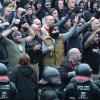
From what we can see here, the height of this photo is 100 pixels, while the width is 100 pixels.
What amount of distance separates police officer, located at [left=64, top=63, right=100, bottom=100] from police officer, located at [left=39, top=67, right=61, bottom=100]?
22 cm

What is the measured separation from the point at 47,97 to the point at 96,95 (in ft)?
3.19

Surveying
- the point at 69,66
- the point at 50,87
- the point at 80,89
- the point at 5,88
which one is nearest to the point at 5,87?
the point at 5,88

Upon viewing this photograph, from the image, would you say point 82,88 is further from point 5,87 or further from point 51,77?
point 5,87

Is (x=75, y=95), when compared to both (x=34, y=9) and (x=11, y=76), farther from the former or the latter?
(x=34, y=9)

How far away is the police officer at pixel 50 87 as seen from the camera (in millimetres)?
9859

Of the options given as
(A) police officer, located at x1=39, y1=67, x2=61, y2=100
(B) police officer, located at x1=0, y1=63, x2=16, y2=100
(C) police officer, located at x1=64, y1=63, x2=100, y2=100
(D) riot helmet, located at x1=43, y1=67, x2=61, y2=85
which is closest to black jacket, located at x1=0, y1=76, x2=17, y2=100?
(B) police officer, located at x1=0, y1=63, x2=16, y2=100

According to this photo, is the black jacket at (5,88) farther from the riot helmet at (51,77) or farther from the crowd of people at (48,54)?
the riot helmet at (51,77)

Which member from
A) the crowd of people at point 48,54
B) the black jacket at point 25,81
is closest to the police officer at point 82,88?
the crowd of people at point 48,54

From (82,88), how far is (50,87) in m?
0.56

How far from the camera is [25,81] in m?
11.5

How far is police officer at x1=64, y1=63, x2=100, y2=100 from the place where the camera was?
33.1 feet

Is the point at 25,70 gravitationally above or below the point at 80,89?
above

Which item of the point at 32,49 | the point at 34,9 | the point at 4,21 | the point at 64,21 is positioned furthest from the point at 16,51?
the point at 34,9

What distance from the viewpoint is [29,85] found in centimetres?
1155
